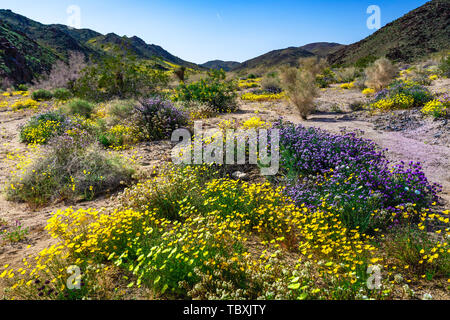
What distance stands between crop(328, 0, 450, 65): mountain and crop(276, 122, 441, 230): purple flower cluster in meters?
34.0

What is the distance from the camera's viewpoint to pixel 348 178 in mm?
3922

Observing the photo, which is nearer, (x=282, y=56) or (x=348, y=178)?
(x=348, y=178)

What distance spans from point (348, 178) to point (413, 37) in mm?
50179

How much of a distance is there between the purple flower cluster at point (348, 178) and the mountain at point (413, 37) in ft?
112

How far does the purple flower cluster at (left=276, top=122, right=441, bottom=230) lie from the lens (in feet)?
11.4

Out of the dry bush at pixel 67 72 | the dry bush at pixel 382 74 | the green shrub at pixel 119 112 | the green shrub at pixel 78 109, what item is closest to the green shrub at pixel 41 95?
the dry bush at pixel 67 72

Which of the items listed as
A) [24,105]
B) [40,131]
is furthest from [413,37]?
[40,131]

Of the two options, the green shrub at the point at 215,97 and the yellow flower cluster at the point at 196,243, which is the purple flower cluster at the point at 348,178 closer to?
the yellow flower cluster at the point at 196,243

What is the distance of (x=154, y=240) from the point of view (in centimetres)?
290

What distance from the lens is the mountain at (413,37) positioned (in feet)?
120

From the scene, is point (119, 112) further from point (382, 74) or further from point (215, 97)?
point (382, 74)

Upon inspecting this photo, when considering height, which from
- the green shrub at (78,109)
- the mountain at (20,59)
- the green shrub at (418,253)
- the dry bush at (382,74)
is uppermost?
the mountain at (20,59)

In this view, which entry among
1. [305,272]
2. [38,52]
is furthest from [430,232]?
[38,52]

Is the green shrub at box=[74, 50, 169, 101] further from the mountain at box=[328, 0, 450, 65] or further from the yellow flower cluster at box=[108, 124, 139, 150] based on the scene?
the mountain at box=[328, 0, 450, 65]
